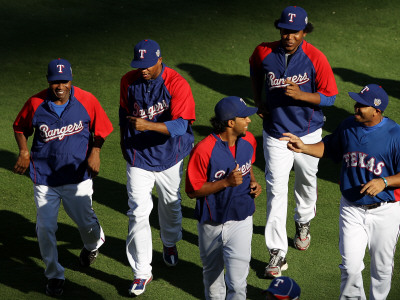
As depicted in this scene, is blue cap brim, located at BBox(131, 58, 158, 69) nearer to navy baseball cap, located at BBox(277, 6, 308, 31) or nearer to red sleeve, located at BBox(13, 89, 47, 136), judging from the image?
red sleeve, located at BBox(13, 89, 47, 136)

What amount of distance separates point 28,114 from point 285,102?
234 cm

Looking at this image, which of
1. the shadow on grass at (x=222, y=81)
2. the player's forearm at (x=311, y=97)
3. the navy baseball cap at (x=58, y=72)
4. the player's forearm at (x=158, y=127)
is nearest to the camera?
the player's forearm at (x=158, y=127)

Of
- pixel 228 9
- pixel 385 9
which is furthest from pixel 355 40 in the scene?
pixel 228 9

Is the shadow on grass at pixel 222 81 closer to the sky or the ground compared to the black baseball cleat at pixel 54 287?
closer to the sky

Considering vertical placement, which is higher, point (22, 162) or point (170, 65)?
point (170, 65)

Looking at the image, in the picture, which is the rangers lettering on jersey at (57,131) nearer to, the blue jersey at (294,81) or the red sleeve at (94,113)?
the red sleeve at (94,113)

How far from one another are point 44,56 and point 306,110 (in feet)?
20.1

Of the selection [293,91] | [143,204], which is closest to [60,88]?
[143,204]

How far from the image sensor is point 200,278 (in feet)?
23.2

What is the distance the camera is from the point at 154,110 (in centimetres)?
682

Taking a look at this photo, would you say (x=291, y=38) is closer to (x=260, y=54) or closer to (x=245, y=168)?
(x=260, y=54)

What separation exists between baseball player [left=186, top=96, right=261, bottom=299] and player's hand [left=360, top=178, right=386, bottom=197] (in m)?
0.85

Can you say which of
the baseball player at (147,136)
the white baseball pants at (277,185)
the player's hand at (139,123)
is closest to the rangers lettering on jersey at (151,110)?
the baseball player at (147,136)

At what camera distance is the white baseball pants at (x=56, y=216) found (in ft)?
22.0
